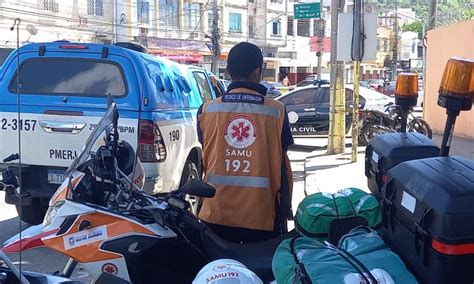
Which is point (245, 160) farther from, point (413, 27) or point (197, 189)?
point (413, 27)

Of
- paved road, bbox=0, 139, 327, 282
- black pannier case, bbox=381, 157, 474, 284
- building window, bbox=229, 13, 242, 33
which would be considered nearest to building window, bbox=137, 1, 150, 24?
building window, bbox=229, 13, 242, 33

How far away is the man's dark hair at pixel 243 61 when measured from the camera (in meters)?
3.35

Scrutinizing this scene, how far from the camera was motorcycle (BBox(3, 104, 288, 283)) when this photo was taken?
2.52 metres

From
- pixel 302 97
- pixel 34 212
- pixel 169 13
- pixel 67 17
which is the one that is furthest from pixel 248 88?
pixel 169 13

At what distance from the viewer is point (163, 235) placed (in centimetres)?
265

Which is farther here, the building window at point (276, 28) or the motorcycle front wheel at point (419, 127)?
the building window at point (276, 28)

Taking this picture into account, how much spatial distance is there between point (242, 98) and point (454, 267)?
155 centimetres

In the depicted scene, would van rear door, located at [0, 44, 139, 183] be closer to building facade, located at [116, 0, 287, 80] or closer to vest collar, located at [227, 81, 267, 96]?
vest collar, located at [227, 81, 267, 96]

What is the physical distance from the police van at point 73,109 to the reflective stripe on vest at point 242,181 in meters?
2.51

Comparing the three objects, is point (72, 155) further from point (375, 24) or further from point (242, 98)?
point (375, 24)

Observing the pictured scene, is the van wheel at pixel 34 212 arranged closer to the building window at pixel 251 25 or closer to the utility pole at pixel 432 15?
the utility pole at pixel 432 15

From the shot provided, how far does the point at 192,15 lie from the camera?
47.3 meters

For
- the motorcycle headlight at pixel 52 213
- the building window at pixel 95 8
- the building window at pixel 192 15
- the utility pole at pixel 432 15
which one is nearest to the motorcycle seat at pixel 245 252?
the motorcycle headlight at pixel 52 213

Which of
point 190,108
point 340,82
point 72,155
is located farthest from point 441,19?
point 72,155
